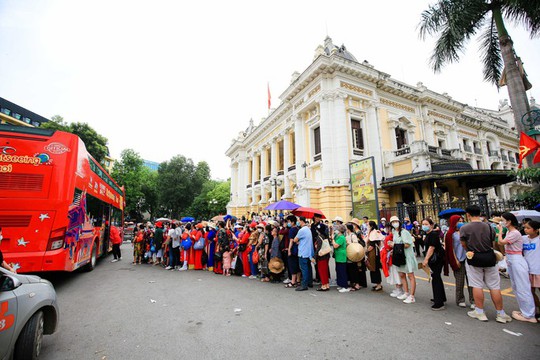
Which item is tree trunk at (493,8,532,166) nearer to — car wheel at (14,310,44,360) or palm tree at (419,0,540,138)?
palm tree at (419,0,540,138)

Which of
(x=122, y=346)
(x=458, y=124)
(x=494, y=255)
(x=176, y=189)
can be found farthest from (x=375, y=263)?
(x=176, y=189)

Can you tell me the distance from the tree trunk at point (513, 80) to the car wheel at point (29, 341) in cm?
1261

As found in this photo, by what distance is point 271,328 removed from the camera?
3.89m

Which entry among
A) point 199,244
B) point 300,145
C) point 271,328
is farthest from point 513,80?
point 300,145

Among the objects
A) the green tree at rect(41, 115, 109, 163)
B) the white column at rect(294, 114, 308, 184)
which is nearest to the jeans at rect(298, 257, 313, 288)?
the white column at rect(294, 114, 308, 184)

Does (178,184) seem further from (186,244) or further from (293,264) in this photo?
(293,264)

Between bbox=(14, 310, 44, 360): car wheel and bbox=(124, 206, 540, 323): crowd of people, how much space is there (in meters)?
4.89

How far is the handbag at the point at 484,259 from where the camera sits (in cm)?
392

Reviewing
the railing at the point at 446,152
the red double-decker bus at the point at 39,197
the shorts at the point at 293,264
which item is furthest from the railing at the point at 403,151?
the red double-decker bus at the point at 39,197

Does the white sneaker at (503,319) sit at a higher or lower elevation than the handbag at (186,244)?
lower

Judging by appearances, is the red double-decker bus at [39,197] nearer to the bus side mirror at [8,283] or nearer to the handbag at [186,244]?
the handbag at [186,244]

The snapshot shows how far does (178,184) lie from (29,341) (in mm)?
40687

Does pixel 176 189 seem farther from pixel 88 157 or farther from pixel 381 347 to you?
pixel 381 347

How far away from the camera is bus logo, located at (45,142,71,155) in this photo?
6.04m
